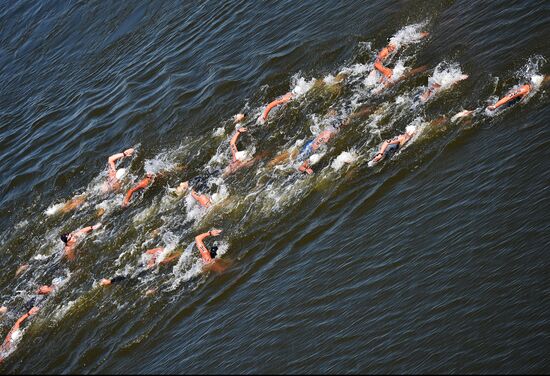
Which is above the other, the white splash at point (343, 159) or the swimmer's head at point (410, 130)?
the white splash at point (343, 159)

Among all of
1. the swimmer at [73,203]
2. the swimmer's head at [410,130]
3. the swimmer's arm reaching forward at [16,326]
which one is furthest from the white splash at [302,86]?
the swimmer's arm reaching forward at [16,326]

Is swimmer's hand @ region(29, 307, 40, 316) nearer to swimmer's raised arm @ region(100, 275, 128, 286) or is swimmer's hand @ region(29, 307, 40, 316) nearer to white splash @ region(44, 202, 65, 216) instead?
swimmer's raised arm @ region(100, 275, 128, 286)

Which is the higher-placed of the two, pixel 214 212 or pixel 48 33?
pixel 48 33

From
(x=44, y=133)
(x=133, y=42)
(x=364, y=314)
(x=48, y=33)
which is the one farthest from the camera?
(x=48, y=33)

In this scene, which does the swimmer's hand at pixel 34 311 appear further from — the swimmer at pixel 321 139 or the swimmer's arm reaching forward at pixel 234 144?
the swimmer at pixel 321 139

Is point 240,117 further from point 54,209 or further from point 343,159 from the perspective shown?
point 54,209

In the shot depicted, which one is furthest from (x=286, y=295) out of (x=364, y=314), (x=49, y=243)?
(x=49, y=243)

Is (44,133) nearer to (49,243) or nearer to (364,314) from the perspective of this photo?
(49,243)
